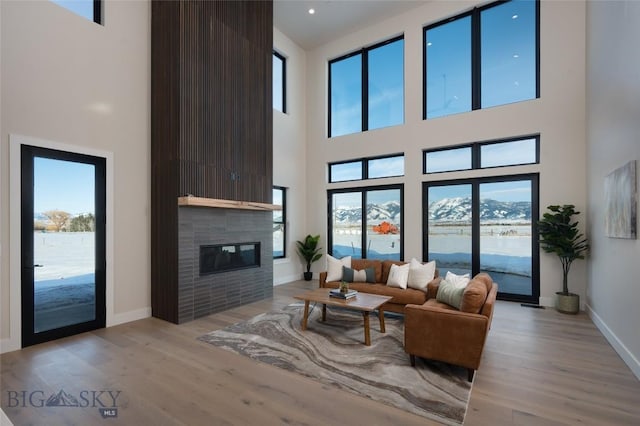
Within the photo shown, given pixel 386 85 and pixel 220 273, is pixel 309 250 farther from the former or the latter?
pixel 386 85

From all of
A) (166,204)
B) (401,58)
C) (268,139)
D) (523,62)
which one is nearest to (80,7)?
(166,204)

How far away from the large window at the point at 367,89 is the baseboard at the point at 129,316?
555 centimetres

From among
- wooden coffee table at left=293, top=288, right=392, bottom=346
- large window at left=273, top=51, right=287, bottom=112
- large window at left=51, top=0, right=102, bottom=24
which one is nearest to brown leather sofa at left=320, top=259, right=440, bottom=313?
wooden coffee table at left=293, top=288, right=392, bottom=346

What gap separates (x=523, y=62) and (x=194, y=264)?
6.63 metres

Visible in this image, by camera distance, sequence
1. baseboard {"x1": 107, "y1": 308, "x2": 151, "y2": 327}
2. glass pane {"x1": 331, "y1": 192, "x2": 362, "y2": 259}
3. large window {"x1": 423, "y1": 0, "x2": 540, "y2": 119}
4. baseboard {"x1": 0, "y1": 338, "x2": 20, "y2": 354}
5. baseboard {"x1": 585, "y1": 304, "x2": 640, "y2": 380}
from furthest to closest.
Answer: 1. glass pane {"x1": 331, "y1": 192, "x2": 362, "y2": 259}
2. large window {"x1": 423, "y1": 0, "x2": 540, "y2": 119}
3. baseboard {"x1": 107, "y1": 308, "x2": 151, "y2": 327}
4. baseboard {"x1": 0, "y1": 338, "x2": 20, "y2": 354}
5. baseboard {"x1": 585, "y1": 304, "x2": 640, "y2": 380}

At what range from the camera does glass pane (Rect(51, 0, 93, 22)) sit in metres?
3.84

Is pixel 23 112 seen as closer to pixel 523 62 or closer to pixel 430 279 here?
pixel 430 279

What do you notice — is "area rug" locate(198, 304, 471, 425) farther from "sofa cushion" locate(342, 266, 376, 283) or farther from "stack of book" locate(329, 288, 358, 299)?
"sofa cushion" locate(342, 266, 376, 283)

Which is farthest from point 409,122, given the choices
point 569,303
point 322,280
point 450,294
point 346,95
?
point 569,303

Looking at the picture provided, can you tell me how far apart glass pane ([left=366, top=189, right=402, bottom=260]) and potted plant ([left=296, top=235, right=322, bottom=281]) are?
4.17ft

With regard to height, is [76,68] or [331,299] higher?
[76,68]

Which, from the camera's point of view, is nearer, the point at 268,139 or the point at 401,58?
the point at 268,139

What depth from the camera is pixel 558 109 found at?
517 centimetres

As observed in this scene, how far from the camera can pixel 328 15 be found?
6742mm
